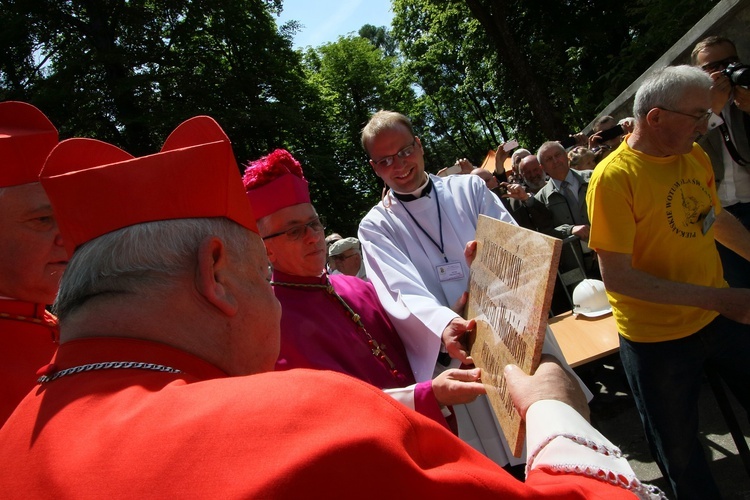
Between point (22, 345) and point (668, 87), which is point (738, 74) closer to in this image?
point (668, 87)

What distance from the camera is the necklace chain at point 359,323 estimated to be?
8.38ft

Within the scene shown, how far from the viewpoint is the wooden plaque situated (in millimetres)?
1331

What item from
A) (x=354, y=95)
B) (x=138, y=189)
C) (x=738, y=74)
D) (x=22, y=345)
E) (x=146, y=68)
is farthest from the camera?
(x=354, y=95)

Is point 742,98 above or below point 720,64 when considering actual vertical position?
below

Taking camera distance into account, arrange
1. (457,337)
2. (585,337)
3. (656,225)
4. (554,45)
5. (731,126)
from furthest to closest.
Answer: (554,45)
(585,337)
(731,126)
(656,225)
(457,337)

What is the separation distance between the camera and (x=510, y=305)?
160 centimetres

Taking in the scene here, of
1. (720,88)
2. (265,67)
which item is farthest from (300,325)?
(265,67)

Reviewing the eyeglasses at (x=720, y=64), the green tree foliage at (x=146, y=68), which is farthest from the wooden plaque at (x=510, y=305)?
the green tree foliage at (x=146, y=68)

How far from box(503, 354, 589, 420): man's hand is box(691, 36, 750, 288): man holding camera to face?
106 inches

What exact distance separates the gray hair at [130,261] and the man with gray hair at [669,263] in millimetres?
2098

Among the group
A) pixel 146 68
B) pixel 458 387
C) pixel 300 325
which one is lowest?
pixel 458 387

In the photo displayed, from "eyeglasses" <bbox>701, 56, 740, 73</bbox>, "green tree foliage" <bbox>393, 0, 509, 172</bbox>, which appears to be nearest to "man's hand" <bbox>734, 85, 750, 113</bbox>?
"eyeglasses" <bbox>701, 56, 740, 73</bbox>

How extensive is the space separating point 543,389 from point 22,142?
217 cm

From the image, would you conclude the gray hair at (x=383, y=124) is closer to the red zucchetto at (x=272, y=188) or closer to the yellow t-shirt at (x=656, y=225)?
the red zucchetto at (x=272, y=188)
